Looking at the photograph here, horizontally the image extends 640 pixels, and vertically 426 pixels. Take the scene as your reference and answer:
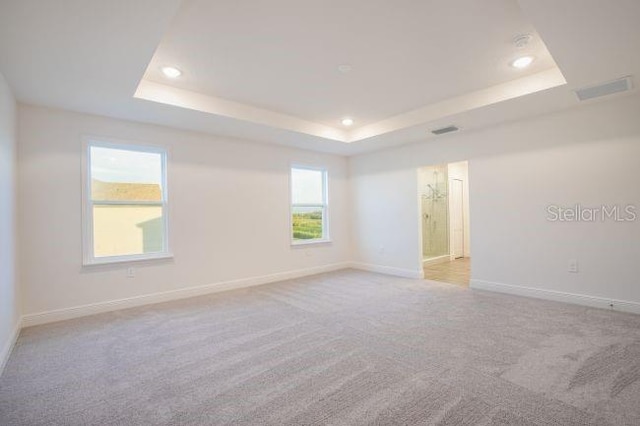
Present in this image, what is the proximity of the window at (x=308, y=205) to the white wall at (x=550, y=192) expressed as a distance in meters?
1.71

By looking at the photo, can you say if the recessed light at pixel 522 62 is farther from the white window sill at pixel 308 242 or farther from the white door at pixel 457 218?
the white door at pixel 457 218

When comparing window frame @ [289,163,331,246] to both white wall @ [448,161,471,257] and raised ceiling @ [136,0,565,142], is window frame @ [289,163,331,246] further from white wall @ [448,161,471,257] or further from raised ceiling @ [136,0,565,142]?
white wall @ [448,161,471,257]

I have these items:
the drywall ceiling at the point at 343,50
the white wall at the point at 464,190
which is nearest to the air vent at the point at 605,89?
the drywall ceiling at the point at 343,50

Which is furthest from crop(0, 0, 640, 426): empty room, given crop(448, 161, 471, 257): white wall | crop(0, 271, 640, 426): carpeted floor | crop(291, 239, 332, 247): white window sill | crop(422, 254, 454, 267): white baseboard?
crop(448, 161, 471, 257): white wall

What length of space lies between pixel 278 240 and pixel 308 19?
12.2 ft

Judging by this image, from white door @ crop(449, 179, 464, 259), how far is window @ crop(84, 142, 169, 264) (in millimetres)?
6362

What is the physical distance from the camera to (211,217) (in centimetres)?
470

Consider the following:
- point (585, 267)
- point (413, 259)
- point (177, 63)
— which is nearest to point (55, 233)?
point (177, 63)

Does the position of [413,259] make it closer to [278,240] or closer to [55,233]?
[278,240]

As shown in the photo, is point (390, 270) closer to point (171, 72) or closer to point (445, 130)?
point (445, 130)

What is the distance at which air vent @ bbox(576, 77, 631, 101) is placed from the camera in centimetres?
305

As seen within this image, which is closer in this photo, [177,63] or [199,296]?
[177,63]

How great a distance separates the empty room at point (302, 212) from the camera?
6.70 ft

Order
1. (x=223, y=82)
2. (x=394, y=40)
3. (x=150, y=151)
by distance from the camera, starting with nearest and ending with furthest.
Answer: (x=394, y=40), (x=223, y=82), (x=150, y=151)
